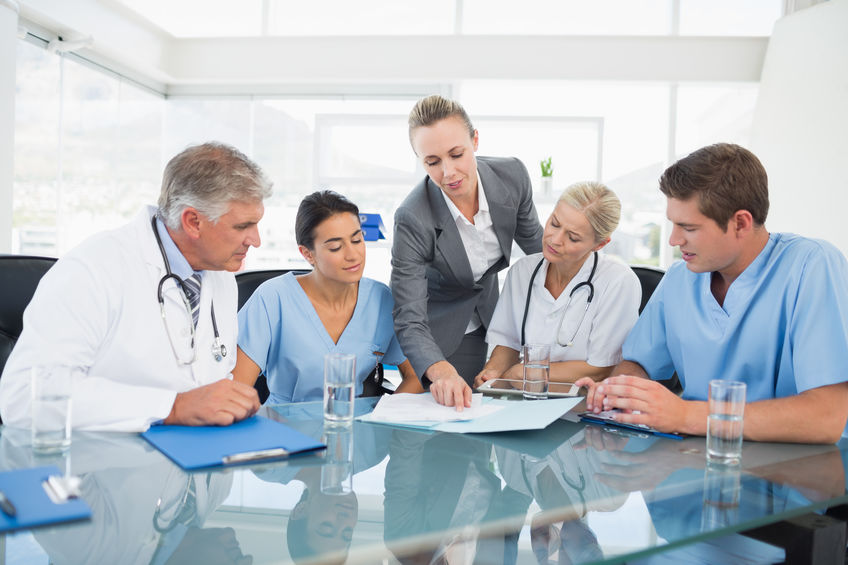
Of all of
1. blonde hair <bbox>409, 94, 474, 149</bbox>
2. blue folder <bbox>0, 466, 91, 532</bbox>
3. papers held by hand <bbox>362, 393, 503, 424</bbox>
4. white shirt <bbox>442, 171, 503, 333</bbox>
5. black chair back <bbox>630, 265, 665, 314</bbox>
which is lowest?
papers held by hand <bbox>362, 393, 503, 424</bbox>

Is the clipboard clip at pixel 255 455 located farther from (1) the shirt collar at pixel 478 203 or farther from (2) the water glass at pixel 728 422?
(1) the shirt collar at pixel 478 203

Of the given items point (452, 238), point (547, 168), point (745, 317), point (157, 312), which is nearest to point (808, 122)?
point (547, 168)

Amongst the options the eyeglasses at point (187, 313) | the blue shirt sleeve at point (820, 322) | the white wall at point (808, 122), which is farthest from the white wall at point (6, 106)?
the white wall at point (808, 122)

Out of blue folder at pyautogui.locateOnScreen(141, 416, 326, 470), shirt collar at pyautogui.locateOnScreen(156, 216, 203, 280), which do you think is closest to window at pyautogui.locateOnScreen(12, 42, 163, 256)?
shirt collar at pyautogui.locateOnScreen(156, 216, 203, 280)

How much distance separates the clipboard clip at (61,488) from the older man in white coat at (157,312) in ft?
1.11

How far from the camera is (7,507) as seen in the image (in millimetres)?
874

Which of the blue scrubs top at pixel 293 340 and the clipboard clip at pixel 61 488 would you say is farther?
the blue scrubs top at pixel 293 340

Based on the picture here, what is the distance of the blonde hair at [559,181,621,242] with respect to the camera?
2.22 metres

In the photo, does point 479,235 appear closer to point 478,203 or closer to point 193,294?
point 478,203

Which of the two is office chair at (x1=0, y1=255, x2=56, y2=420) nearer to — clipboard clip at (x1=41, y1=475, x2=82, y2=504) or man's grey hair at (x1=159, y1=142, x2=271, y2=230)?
man's grey hair at (x1=159, y1=142, x2=271, y2=230)

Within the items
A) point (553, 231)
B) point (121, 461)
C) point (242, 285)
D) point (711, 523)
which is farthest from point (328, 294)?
point (711, 523)

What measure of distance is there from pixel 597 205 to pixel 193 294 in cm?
126

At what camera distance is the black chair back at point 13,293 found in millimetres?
1852

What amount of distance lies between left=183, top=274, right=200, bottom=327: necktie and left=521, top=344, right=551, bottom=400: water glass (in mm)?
815
